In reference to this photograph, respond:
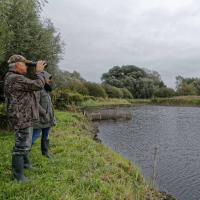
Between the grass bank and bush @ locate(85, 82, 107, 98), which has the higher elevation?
bush @ locate(85, 82, 107, 98)

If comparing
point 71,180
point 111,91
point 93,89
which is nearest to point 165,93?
point 111,91

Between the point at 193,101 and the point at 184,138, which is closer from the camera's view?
the point at 184,138

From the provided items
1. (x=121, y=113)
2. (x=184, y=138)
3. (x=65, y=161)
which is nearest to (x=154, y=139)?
(x=184, y=138)

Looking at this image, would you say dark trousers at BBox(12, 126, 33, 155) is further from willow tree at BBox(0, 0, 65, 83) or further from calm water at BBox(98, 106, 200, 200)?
willow tree at BBox(0, 0, 65, 83)

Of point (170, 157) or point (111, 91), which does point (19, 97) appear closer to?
point (170, 157)

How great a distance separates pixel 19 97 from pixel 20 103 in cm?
9

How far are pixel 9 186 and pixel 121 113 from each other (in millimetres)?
16147

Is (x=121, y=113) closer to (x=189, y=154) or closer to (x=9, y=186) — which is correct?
(x=189, y=154)

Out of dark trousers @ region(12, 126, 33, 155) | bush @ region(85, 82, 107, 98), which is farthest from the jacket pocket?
bush @ region(85, 82, 107, 98)

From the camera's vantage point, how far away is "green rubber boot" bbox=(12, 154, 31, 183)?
103 inches

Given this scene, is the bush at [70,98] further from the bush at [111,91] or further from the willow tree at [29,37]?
the bush at [111,91]

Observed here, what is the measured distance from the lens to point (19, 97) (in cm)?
252

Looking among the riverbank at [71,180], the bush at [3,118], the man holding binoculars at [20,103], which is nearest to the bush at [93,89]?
the bush at [3,118]

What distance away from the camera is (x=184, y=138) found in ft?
29.2
